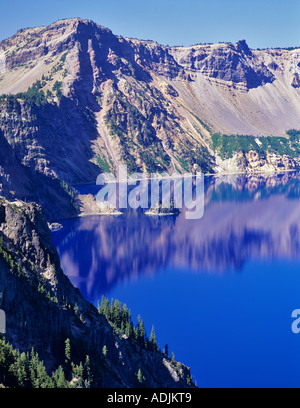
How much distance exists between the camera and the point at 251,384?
69.6 meters

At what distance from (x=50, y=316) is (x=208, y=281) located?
218ft

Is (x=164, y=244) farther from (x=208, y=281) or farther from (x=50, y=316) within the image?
(x=50, y=316)

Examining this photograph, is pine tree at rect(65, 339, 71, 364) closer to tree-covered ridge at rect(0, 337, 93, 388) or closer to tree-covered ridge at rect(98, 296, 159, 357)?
tree-covered ridge at rect(0, 337, 93, 388)

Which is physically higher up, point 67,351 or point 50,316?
point 50,316

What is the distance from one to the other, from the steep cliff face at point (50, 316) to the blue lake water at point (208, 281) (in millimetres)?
11763

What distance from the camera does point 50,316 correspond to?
184ft

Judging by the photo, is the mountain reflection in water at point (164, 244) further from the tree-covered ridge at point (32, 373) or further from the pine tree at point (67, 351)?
the tree-covered ridge at point (32, 373)

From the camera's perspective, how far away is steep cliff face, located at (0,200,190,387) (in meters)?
53.7

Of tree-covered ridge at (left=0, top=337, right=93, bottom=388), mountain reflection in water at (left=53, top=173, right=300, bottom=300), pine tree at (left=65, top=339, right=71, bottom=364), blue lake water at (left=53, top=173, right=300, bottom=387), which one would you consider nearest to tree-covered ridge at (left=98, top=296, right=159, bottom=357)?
blue lake water at (left=53, top=173, right=300, bottom=387)

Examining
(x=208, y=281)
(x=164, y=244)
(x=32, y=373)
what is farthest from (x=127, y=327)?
(x=164, y=244)

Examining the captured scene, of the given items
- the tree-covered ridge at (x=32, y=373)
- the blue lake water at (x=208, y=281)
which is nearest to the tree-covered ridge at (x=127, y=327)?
the blue lake water at (x=208, y=281)

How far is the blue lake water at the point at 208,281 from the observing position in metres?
77.2

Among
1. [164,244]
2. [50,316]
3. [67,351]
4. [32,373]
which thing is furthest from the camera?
[164,244]

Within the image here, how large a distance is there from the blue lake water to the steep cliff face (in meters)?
11.8
